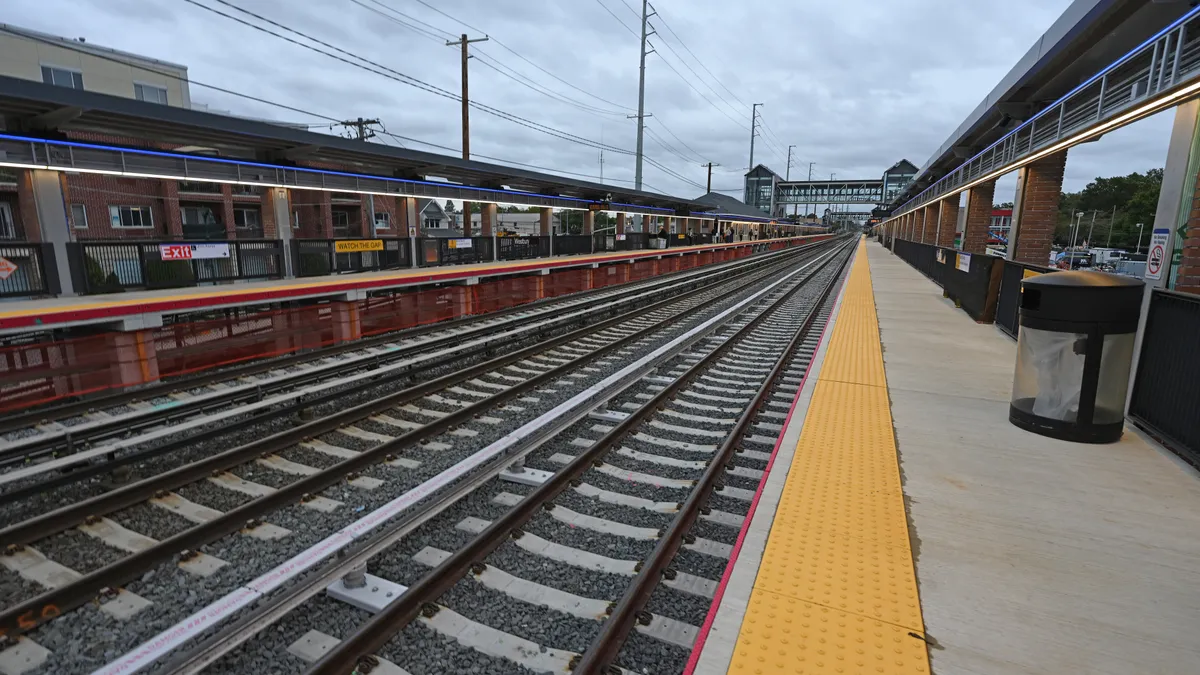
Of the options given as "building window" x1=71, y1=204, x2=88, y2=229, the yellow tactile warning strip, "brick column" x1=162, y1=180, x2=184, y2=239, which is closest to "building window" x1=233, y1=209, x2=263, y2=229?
"brick column" x1=162, y1=180, x2=184, y2=239

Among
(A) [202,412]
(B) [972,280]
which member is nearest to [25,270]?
(A) [202,412]

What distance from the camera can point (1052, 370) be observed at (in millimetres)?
5434

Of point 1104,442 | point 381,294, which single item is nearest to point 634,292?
point 381,294

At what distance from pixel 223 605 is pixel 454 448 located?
2.91m

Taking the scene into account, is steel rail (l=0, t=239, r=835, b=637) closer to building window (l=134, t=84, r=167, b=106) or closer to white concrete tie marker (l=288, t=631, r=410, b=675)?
white concrete tie marker (l=288, t=631, r=410, b=675)

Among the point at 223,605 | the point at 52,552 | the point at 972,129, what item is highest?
the point at 972,129

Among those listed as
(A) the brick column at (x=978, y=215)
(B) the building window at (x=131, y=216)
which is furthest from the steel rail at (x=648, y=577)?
(B) the building window at (x=131, y=216)

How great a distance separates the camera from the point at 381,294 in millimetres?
14531

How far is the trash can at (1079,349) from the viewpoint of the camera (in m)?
5.12

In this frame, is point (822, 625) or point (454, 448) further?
point (454, 448)

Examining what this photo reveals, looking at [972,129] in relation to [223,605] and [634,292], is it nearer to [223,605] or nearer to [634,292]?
[634,292]

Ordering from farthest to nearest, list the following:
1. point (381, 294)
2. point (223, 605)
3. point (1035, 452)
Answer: point (381, 294) → point (1035, 452) → point (223, 605)

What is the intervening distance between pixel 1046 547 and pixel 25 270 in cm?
1609

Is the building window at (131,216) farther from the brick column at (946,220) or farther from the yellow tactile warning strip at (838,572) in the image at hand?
the brick column at (946,220)
